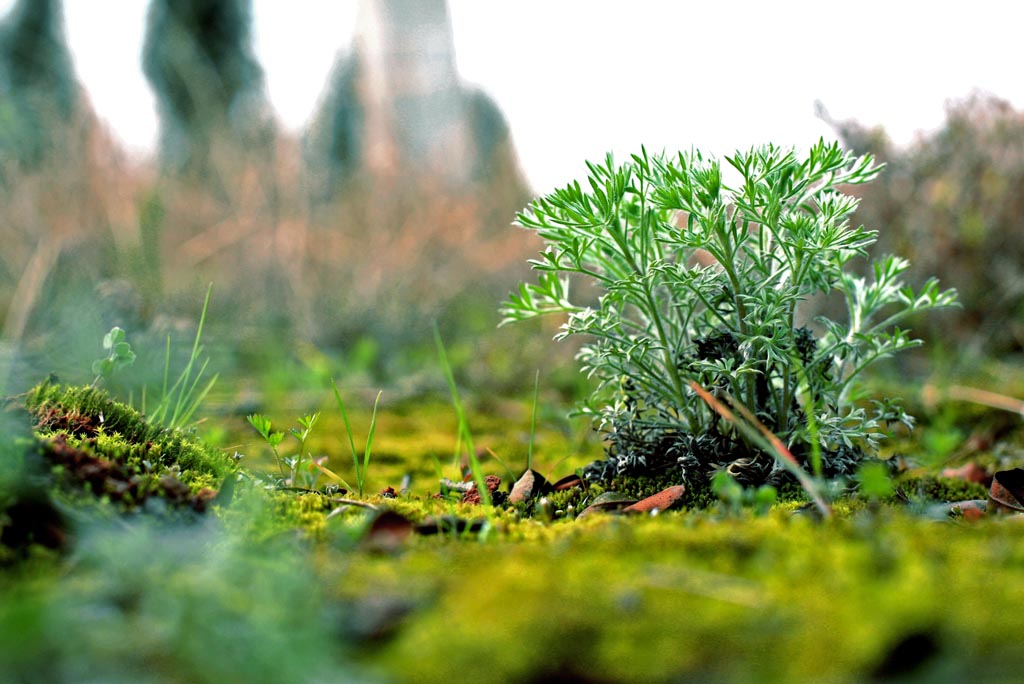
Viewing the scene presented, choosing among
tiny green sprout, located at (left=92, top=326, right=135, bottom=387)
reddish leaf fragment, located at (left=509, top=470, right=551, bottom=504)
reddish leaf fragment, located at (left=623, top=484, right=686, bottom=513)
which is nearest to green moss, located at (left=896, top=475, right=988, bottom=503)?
reddish leaf fragment, located at (left=623, top=484, right=686, bottom=513)

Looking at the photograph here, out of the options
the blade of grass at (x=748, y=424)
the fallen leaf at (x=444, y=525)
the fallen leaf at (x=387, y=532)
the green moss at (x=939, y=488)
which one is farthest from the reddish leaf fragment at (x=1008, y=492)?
the fallen leaf at (x=387, y=532)

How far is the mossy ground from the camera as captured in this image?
0.95m

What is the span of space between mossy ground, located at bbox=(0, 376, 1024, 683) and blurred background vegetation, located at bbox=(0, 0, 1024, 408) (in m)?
2.26

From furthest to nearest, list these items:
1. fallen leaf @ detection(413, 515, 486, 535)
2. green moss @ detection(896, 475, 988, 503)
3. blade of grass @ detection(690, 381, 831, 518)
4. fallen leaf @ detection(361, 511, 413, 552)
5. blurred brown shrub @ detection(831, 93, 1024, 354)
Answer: blurred brown shrub @ detection(831, 93, 1024, 354) → green moss @ detection(896, 475, 988, 503) → blade of grass @ detection(690, 381, 831, 518) → fallen leaf @ detection(413, 515, 486, 535) → fallen leaf @ detection(361, 511, 413, 552)

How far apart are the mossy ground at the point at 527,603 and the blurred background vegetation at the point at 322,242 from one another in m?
2.26

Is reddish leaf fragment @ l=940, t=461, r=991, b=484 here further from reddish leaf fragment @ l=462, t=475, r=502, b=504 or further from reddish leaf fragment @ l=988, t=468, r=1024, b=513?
reddish leaf fragment @ l=462, t=475, r=502, b=504

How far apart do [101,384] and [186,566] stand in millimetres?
1605

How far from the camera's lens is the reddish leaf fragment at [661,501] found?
6.42ft

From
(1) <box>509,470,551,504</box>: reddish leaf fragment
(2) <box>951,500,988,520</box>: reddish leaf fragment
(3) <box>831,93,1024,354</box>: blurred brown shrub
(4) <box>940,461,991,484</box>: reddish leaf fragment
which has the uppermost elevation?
(3) <box>831,93,1024,354</box>: blurred brown shrub

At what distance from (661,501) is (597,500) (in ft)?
0.62

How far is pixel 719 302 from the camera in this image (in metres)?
2.15

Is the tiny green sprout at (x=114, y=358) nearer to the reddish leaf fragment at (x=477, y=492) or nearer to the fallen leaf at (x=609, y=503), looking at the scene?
the reddish leaf fragment at (x=477, y=492)

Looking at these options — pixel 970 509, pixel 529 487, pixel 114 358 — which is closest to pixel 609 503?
pixel 529 487

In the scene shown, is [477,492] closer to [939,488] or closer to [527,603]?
[527,603]
